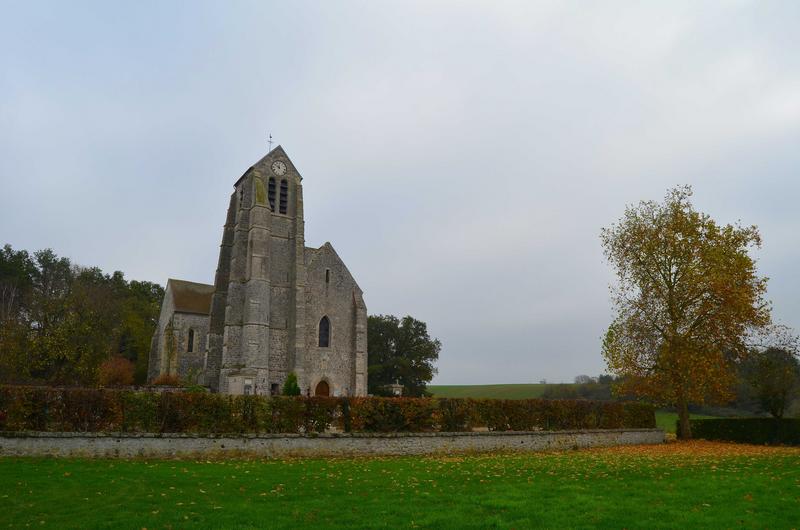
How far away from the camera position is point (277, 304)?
119ft

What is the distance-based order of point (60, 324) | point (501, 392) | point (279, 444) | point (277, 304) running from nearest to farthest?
point (279, 444)
point (60, 324)
point (277, 304)
point (501, 392)

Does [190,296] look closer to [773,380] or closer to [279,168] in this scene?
[279,168]

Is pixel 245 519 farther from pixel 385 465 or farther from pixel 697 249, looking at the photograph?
pixel 697 249

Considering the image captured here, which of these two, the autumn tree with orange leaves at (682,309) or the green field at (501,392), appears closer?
the autumn tree with orange leaves at (682,309)

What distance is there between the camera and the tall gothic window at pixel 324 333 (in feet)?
122

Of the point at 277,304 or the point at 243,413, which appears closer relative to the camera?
the point at 243,413

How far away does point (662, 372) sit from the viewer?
78.5 ft

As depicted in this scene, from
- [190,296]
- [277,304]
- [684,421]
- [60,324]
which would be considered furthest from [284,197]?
[684,421]

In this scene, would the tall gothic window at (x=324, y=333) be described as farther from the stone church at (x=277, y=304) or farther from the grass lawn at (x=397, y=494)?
the grass lawn at (x=397, y=494)

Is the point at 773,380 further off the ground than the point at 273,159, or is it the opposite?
the point at 273,159

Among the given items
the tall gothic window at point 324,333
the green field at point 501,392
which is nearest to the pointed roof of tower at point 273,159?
the tall gothic window at point 324,333

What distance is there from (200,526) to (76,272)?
55432 millimetres

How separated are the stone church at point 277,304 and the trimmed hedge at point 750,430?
19.8 meters

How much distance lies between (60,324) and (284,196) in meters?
15.6
